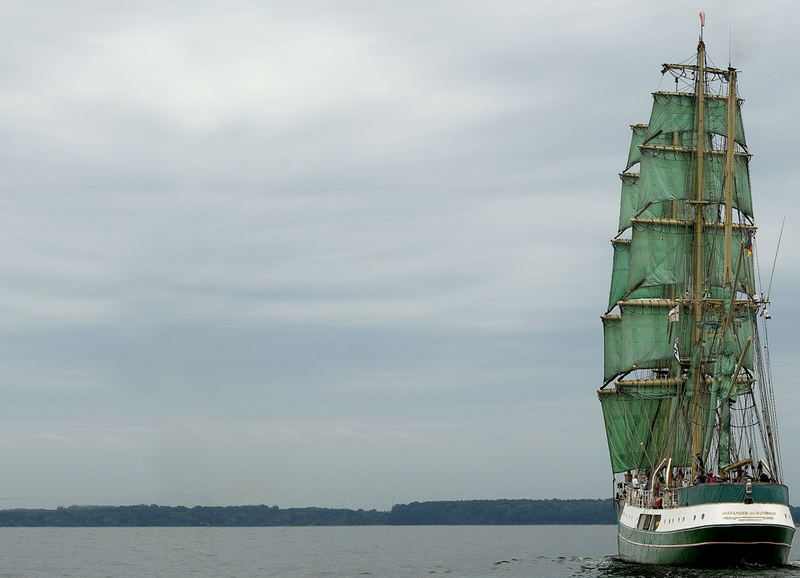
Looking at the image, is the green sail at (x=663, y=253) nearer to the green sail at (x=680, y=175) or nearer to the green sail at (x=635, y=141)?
the green sail at (x=680, y=175)

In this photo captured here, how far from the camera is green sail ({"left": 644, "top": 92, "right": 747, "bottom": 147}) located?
93.7 m

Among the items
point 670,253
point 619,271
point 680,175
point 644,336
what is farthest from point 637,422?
point 680,175

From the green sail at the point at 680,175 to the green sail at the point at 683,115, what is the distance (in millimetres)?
2271

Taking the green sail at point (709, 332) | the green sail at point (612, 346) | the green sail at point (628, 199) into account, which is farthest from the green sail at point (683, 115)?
the green sail at point (612, 346)

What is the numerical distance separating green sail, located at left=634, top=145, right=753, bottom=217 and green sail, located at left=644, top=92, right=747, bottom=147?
2.27 meters

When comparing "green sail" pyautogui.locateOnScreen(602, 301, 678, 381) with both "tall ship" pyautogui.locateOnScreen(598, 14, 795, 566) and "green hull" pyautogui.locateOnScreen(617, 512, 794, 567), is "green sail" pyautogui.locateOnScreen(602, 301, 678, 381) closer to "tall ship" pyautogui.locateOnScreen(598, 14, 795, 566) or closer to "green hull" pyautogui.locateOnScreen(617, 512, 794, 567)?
"tall ship" pyautogui.locateOnScreen(598, 14, 795, 566)

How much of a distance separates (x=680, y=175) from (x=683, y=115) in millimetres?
5551

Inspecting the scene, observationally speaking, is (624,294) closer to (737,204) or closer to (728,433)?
(737,204)

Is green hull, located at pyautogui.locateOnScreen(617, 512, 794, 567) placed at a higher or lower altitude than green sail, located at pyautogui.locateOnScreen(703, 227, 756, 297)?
lower

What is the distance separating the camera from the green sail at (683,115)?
9369cm

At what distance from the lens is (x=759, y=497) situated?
195 ft

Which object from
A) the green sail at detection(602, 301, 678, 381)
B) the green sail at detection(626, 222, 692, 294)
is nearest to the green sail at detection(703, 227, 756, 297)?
the green sail at detection(626, 222, 692, 294)

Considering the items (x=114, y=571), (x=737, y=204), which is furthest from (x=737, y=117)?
(x=114, y=571)

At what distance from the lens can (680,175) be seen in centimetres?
9544
